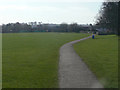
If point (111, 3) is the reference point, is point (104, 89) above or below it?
below

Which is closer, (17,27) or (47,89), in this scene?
(47,89)

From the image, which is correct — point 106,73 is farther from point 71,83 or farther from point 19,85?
point 19,85

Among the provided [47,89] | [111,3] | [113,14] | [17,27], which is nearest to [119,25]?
[113,14]

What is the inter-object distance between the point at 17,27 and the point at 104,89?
144 m

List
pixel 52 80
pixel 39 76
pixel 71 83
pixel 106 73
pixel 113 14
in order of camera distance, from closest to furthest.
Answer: pixel 71 83
pixel 52 80
pixel 39 76
pixel 106 73
pixel 113 14

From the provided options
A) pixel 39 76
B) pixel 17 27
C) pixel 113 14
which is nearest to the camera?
pixel 39 76

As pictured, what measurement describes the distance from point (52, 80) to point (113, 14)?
48511mm

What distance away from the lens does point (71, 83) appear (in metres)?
7.85

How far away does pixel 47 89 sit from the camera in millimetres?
7328

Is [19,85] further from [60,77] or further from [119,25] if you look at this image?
[119,25]

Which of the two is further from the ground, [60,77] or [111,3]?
[111,3]

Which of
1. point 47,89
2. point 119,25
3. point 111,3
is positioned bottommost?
point 47,89

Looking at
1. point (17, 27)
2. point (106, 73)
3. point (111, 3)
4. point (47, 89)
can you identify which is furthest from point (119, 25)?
point (17, 27)

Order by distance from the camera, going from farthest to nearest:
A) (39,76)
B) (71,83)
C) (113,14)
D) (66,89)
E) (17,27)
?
(17,27), (113,14), (39,76), (71,83), (66,89)
